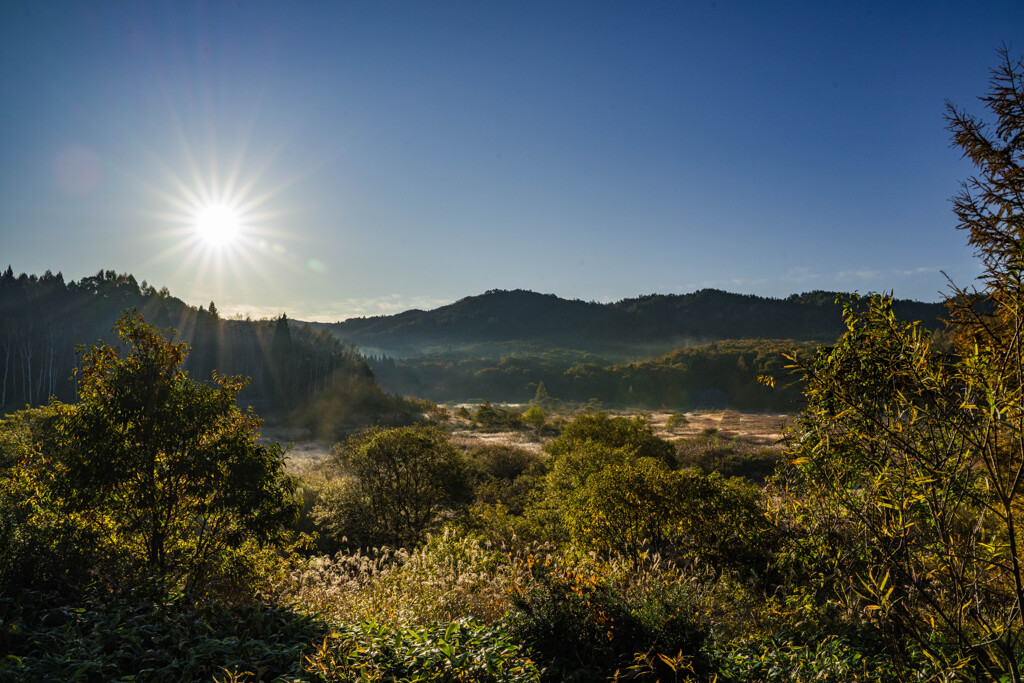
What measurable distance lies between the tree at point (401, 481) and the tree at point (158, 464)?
770cm

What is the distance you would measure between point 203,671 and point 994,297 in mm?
7633

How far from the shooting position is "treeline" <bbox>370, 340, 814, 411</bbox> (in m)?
113

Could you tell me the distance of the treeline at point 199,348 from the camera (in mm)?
66188

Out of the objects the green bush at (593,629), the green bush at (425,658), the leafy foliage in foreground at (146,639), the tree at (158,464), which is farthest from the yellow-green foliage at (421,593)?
the tree at (158,464)

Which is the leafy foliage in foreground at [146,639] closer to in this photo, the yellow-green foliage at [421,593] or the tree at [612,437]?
the yellow-green foliage at [421,593]

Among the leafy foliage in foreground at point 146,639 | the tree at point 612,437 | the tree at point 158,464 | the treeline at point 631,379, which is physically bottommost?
the treeline at point 631,379

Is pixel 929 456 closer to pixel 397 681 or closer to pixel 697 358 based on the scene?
pixel 397 681

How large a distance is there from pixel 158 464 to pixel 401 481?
9155 millimetres

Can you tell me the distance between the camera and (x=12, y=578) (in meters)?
6.38

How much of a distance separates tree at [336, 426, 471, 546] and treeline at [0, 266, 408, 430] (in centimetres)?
4879

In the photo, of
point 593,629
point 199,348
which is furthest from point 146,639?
point 199,348

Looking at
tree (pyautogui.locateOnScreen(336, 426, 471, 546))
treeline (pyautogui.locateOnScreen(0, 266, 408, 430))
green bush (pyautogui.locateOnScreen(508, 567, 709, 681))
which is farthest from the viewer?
treeline (pyautogui.locateOnScreen(0, 266, 408, 430))

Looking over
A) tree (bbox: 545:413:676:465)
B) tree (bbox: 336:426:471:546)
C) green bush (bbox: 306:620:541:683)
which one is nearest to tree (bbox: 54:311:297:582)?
green bush (bbox: 306:620:541:683)

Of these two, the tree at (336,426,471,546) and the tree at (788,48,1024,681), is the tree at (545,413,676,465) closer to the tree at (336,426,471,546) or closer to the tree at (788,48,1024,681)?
the tree at (336,426,471,546)
